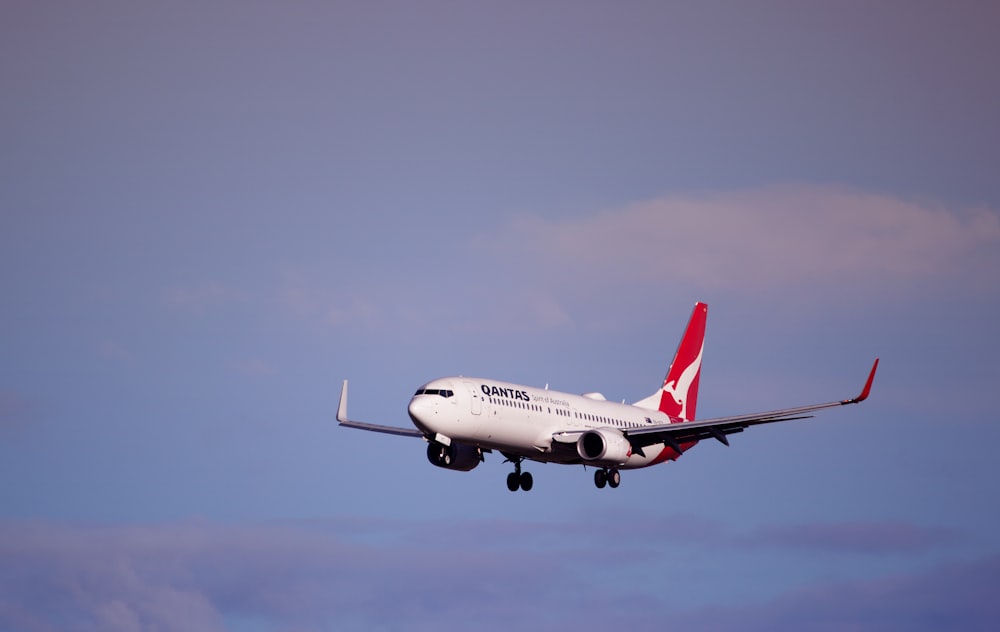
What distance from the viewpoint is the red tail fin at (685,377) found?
82.2 meters

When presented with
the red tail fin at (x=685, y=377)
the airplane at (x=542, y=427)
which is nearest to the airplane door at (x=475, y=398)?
the airplane at (x=542, y=427)

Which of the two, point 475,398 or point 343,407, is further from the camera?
point 343,407

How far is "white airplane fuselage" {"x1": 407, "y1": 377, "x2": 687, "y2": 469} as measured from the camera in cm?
6262

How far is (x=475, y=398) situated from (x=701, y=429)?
12.2 metres

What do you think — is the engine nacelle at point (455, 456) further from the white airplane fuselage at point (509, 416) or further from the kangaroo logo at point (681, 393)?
the kangaroo logo at point (681, 393)

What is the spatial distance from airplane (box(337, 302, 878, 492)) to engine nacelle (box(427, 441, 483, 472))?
5 cm

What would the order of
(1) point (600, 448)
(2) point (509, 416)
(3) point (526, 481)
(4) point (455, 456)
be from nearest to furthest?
(2) point (509, 416), (1) point (600, 448), (4) point (455, 456), (3) point (526, 481)

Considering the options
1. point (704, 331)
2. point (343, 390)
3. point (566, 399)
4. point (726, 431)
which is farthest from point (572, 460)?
point (704, 331)

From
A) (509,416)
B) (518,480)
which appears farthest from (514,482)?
(509,416)

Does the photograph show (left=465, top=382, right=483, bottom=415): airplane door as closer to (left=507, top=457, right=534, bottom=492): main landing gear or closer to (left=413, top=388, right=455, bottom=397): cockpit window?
(left=413, top=388, right=455, bottom=397): cockpit window

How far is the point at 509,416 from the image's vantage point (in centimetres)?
6494

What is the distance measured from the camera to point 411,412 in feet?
206

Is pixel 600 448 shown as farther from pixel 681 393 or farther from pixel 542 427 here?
pixel 681 393

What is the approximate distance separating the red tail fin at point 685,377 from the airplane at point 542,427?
4326mm
